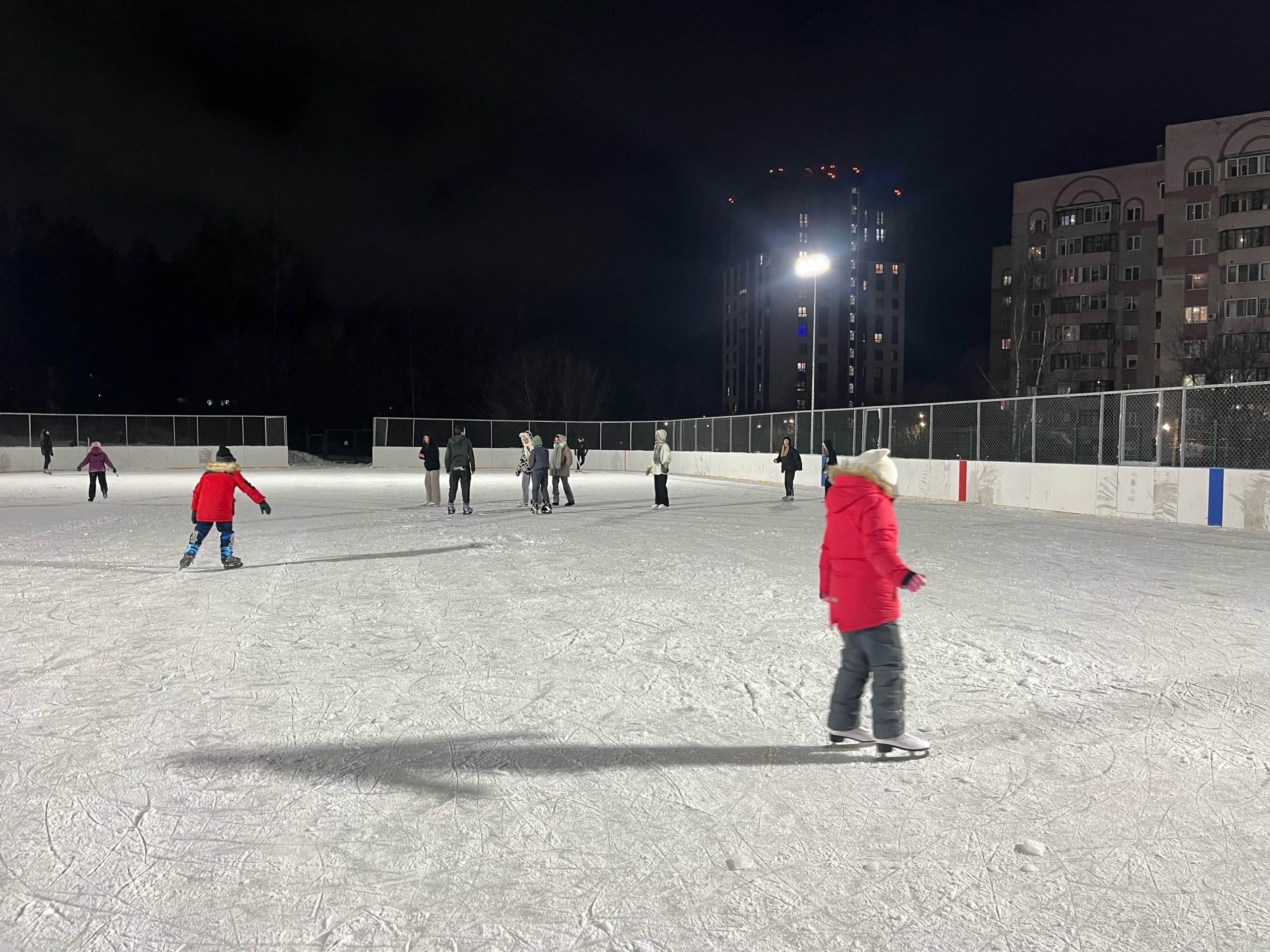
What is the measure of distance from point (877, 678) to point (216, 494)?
792cm

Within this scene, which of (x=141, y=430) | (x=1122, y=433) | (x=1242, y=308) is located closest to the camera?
(x=1122, y=433)

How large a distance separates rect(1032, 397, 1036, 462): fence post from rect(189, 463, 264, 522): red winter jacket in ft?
51.5

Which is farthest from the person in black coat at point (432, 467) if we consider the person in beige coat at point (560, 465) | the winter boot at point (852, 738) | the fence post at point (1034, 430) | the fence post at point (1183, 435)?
the winter boot at point (852, 738)

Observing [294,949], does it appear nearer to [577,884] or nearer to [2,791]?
[577,884]

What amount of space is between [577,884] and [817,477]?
81.7ft

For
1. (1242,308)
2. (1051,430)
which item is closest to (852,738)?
(1051,430)

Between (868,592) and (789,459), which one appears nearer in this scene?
Answer: (868,592)

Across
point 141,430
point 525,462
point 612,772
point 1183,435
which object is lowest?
point 612,772

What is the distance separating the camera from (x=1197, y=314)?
54625mm

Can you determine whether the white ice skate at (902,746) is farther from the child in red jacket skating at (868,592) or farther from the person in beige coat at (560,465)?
the person in beige coat at (560,465)

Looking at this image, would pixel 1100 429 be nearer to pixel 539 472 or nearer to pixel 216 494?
pixel 539 472

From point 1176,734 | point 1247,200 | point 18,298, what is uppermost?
point 1247,200

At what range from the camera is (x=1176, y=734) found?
4238 mm

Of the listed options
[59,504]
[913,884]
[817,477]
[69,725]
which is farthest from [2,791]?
[817,477]
